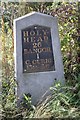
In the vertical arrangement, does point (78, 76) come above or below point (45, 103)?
above

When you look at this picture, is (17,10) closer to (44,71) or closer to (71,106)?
(44,71)

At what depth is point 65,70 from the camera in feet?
18.8

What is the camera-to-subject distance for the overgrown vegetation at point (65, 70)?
13.8 ft

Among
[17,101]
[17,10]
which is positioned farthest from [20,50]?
[17,10]

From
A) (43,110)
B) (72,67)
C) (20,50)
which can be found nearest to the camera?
(43,110)

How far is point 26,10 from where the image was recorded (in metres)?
6.78

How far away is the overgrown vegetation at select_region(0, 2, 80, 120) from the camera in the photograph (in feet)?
13.8

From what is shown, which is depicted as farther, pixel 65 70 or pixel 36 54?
pixel 65 70

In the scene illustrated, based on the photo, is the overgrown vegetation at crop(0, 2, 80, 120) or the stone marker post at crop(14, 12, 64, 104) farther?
the stone marker post at crop(14, 12, 64, 104)

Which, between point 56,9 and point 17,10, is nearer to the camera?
point 56,9

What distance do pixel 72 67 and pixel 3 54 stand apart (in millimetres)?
1432

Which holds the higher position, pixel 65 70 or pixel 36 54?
pixel 36 54

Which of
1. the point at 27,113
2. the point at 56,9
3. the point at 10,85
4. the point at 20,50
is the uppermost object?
the point at 56,9

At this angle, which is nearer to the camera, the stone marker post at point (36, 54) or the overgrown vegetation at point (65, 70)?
the overgrown vegetation at point (65, 70)
